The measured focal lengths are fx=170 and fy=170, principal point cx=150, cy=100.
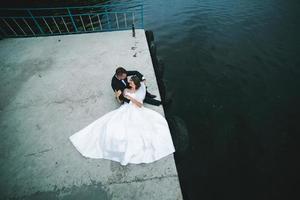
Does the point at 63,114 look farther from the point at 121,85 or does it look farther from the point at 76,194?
the point at 76,194

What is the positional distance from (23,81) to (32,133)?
94.0 inches

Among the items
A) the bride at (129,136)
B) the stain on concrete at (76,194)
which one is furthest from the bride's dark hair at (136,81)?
the stain on concrete at (76,194)

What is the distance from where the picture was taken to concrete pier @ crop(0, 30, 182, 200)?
10.4 ft

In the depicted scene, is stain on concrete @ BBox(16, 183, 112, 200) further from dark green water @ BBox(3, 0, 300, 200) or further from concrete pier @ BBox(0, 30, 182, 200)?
dark green water @ BBox(3, 0, 300, 200)

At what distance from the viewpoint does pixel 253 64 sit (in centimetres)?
775

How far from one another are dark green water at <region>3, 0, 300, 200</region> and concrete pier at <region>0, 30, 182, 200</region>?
1.53m

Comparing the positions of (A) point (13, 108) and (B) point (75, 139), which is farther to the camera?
(A) point (13, 108)

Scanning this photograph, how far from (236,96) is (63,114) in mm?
5878

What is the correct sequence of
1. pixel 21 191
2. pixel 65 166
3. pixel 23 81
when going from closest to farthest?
pixel 21 191 < pixel 65 166 < pixel 23 81

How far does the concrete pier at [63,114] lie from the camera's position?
3.16 metres

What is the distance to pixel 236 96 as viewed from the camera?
6387 millimetres

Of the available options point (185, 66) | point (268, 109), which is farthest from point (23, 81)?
point (268, 109)

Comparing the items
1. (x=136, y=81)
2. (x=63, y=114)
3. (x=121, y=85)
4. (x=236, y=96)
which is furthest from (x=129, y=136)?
(x=236, y=96)

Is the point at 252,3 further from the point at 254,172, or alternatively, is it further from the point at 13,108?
the point at 13,108
